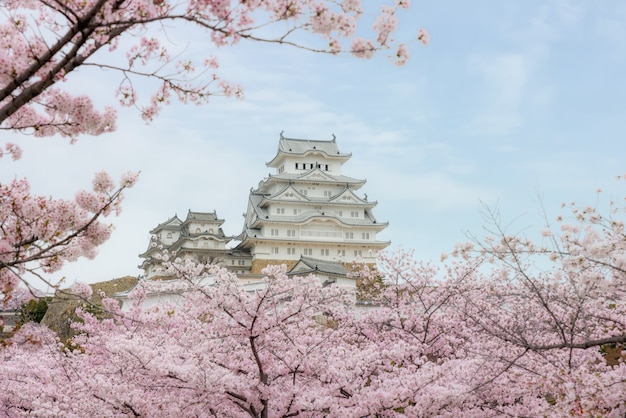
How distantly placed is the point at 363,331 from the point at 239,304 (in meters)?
5.02

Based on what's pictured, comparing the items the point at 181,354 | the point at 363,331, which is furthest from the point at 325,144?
the point at 181,354

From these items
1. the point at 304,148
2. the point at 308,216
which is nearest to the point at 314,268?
the point at 308,216

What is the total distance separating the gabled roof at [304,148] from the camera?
163 ft

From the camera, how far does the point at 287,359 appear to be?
9.62 metres

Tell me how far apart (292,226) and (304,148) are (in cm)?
893

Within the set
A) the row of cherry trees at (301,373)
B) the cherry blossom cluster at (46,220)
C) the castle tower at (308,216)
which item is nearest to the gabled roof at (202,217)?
the castle tower at (308,216)

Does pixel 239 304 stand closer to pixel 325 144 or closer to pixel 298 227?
pixel 298 227

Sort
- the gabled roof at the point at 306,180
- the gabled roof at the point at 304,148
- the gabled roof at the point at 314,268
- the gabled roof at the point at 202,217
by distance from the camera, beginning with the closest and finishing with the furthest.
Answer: the gabled roof at the point at 314,268 < the gabled roof at the point at 202,217 < the gabled roof at the point at 306,180 < the gabled roof at the point at 304,148

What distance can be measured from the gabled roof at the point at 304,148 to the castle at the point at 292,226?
0.13 metres

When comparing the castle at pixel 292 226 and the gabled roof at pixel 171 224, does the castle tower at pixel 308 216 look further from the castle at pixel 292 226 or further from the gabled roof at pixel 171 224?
the gabled roof at pixel 171 224

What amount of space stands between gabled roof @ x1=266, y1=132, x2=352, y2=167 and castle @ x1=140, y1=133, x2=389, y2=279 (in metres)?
0.13

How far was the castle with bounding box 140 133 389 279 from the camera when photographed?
4431 cm

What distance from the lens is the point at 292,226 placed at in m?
44.9

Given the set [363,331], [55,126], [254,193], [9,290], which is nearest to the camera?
[55,126]
